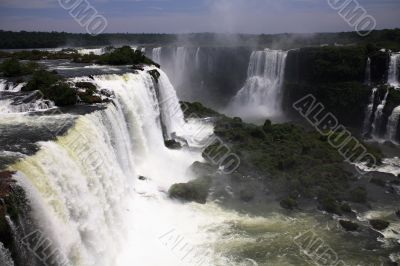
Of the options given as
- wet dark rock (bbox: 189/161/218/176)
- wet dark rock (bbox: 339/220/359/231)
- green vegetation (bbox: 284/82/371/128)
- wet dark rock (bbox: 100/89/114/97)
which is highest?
wet dark rock (bbox: 100/89/114/97)

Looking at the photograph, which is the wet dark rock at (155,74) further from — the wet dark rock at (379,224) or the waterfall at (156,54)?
the waterfall at (156,54)

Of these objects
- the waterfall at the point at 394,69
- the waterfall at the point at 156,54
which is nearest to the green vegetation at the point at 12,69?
the waterfall at the point at 394,69

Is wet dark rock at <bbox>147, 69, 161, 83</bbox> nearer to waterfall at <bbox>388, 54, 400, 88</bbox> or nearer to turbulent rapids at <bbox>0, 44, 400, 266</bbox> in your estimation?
turbulent rapids at <bbox>0, 44, 400, 266</bbox>

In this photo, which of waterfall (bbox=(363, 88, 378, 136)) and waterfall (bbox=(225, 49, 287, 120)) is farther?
waterfall (bbox=(225, 49, 287, 120))

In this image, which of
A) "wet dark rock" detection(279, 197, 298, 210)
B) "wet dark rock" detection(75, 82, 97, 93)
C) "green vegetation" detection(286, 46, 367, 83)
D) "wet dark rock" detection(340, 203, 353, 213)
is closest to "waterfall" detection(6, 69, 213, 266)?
"wet dark rock" detection(75, 82, 97, 93)

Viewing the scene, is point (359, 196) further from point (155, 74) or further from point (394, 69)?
point (394, 69)

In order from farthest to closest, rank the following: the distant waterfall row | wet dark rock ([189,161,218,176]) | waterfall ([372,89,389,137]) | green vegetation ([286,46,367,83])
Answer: the distant waterfall row, green vegetation ([286,46,367,83]), waterfall ([372,89,389,137]), wet dark rock ([189,161,218,176])

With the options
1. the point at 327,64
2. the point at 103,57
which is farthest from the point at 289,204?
the point at 327,64
